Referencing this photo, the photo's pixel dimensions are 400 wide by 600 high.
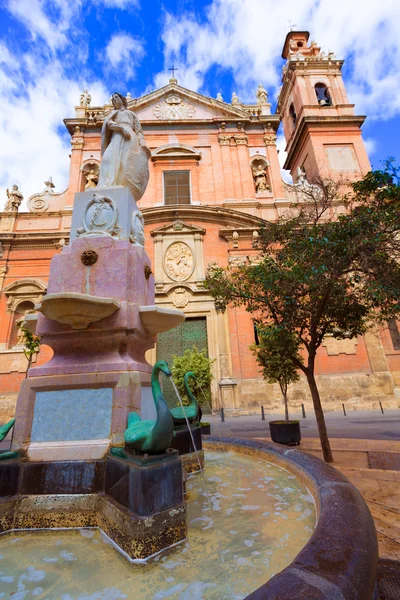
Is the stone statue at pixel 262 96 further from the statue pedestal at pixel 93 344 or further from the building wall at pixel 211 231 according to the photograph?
the statue pedestal at pixel 93 344

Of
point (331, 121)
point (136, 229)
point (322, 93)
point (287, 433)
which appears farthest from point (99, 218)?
point (322, 93)

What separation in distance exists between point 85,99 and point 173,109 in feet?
20.3

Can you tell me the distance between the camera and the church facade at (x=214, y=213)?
45.3 ft

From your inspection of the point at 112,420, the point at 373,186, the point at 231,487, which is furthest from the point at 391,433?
the point at 112,420

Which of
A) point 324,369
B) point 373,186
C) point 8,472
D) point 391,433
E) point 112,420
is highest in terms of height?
point 373,186

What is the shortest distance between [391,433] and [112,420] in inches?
290

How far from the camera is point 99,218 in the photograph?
3.79 metres

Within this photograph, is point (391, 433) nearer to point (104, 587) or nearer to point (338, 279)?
point (338, 279)

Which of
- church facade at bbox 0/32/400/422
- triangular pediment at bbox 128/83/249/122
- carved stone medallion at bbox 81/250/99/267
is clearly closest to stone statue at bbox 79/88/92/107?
church facade at bbox 0/32/400/422

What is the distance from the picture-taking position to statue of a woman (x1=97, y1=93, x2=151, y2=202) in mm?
4207

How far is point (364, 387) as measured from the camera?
13.5 m

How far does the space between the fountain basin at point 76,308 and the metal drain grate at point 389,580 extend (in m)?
2.73

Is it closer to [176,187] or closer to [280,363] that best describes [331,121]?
[176,187]

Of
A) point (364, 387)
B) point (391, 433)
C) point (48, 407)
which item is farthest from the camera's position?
point (364, 387)
